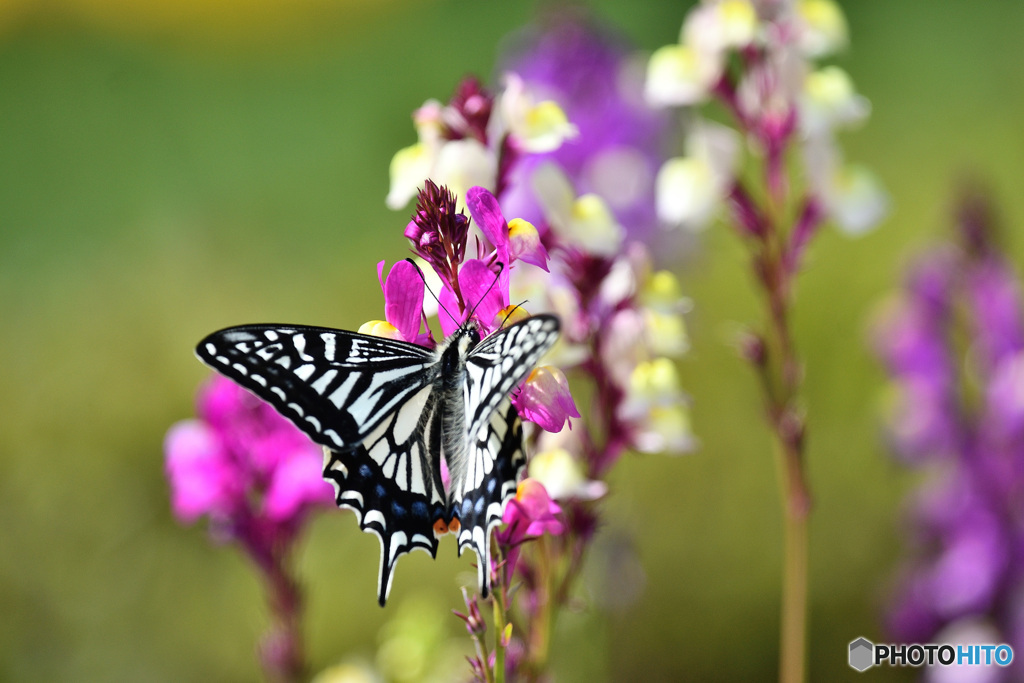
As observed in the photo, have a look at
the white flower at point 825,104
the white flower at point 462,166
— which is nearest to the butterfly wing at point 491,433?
the white flower at point 462,166

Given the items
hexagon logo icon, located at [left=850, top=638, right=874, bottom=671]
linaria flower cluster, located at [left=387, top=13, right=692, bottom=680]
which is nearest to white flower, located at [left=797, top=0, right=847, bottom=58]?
linaria flower cluster, located at [left=387, top=13, right=692, bottom=680]

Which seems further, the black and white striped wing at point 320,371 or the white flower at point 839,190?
the white flower at point 839,190

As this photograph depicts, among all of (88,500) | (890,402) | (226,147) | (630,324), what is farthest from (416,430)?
(226,147)

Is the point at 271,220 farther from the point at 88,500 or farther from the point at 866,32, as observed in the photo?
the point at 866,32

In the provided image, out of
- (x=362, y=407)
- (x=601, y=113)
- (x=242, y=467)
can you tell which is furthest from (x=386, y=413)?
(x=601, y=113)

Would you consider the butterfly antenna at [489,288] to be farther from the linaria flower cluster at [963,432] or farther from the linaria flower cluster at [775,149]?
the linaria flower cluster at [963,432]

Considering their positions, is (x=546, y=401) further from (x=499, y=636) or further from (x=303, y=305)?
(x=303, y=305)

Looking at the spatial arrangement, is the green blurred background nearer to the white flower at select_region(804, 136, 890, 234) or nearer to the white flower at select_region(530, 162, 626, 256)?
the white flower at select_region(804, 136, 890, 234)
